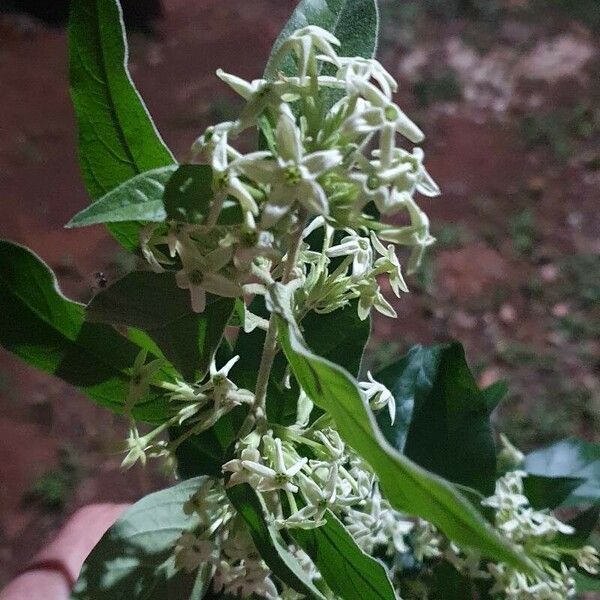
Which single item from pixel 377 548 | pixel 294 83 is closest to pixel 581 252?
pixel 377 548

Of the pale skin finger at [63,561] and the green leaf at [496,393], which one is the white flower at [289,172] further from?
the pale skin finger at [63,561]

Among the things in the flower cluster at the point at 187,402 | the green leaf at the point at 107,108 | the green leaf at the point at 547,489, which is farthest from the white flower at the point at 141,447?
the green leaf at the point at 547,489

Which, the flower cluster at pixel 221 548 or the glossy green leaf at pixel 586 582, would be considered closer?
the flower cluster at pixel 221 548

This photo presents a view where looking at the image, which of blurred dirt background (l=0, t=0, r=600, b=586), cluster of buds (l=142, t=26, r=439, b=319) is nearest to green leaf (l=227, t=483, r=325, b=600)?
cluster of buds (l=142, t=26, r=439, b=319)

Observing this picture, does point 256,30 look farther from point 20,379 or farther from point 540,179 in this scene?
point 20,379

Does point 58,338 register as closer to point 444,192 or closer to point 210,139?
point 210,139

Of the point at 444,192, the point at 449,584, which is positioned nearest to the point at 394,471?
the point at 449,584

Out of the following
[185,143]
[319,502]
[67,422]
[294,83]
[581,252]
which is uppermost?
[294,83]
